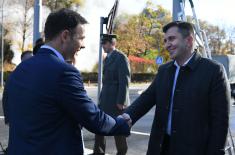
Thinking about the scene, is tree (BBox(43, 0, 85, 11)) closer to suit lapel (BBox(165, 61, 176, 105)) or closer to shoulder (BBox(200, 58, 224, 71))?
suit lapel (BBox(165, 61, 176, 105))

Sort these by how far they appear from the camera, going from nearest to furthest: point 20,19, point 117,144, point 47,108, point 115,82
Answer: point 47,108
point 115,82
point 117,144
point 20,19

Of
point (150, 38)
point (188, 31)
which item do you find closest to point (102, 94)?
point (188, 31)

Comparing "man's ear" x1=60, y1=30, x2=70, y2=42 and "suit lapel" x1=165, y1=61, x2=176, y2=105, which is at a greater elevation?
"man's ear" x1=60, y1=30, x2=70, y2=42

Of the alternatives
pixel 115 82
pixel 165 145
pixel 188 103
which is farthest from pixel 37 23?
pixel 188 103

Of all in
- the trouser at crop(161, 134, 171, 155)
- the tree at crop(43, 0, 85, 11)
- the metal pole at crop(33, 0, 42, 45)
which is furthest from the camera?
the tree at crop(43, 0, 85, 11)

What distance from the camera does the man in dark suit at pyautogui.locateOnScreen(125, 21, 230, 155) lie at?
12.7 ft

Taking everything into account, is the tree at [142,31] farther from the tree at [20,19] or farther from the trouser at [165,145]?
the trouser at [165,145]

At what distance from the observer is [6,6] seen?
39219 millimetres

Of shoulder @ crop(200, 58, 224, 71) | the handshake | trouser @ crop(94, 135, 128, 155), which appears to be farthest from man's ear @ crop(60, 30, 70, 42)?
trouser @ crop(94, 135, 128, 155)

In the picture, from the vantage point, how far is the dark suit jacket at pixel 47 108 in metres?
3.00

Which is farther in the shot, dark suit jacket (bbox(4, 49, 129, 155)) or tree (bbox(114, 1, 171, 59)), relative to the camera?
tree (bbox(114, 1, 171, 59))

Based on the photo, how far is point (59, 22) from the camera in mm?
3094

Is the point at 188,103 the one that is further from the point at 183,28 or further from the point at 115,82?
the point at 115,82

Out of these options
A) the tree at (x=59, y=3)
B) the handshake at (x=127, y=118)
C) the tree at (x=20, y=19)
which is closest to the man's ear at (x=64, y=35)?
the handshake at (x=127, y=118)
